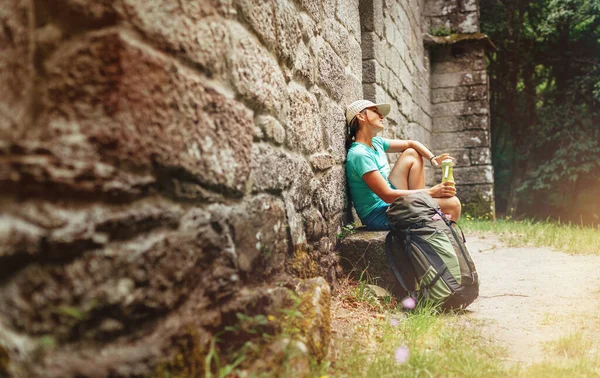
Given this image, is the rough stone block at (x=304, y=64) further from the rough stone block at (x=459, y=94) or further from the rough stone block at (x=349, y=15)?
the rough stone block at (x=459, y=94)

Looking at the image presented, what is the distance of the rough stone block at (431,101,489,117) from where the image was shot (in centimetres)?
764

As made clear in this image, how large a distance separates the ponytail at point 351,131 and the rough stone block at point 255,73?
128 centimetres

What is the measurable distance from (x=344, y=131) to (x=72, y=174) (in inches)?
94.4

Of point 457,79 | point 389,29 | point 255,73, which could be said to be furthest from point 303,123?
point 457,79

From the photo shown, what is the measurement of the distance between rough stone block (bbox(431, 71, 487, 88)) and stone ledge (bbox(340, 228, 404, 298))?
18.4ft

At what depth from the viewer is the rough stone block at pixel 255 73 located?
1526 millimetres

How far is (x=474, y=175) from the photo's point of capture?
25.0ft

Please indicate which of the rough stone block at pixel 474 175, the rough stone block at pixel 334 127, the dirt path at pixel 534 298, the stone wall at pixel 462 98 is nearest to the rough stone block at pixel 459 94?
the stone wall at pixel 462 98

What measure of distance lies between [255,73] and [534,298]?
2374 millimetres

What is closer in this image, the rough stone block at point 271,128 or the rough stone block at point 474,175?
the rough stone block at point 271,128

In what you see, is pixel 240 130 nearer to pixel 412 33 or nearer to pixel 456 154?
pixel 412 33

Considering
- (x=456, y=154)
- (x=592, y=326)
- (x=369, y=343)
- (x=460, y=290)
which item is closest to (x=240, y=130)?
(x=369, y=343)

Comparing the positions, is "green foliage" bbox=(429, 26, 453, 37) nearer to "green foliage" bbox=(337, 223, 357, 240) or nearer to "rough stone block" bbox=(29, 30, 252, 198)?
"green foliage" bbox=(337, 223, 357, 240)

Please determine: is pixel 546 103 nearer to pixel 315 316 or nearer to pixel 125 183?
pixel 315 316
